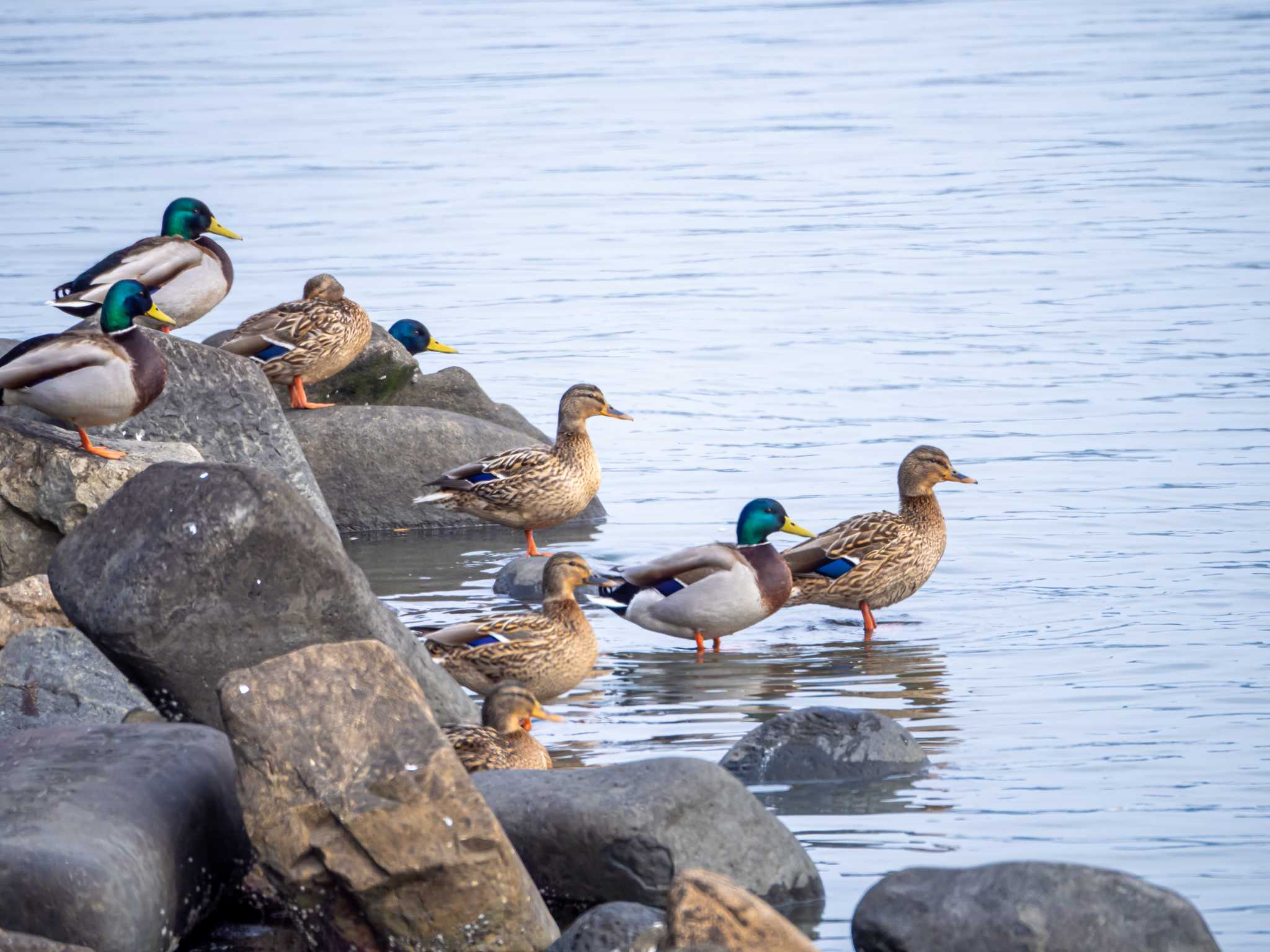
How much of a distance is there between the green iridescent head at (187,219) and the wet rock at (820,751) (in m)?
6.93

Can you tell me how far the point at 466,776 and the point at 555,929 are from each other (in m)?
0.52

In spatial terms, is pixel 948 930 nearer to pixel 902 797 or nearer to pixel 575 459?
pixel 902 797

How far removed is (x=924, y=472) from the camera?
450 inches

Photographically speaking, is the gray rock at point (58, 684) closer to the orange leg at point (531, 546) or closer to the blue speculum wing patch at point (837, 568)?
the blue speculum wing patch at point (837, 568)

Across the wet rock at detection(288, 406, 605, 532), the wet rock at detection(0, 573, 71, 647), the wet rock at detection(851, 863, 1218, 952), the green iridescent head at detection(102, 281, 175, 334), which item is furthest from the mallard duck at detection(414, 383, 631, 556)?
the wet rock at detection(851, 863, 1218, 952)

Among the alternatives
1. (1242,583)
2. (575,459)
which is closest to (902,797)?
(1242,583)

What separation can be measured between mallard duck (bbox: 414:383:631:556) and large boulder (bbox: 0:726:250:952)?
5437 mm

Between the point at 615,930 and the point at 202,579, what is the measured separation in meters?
2.06

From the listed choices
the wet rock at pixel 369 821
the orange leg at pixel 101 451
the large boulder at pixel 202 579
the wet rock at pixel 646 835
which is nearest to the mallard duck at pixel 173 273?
the orange leg at pixel 101 451

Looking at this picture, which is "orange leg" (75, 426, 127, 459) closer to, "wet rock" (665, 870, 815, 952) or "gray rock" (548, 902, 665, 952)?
"gray rock" (548, 902, 665, 952)

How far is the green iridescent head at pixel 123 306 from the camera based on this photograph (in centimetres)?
1039

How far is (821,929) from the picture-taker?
638 centimetres

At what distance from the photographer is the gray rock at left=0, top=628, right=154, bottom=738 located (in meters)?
7.45

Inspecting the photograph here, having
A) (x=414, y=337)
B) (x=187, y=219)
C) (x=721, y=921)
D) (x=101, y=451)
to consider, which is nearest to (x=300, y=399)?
(x=187, y=219)
